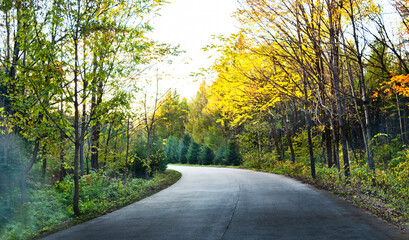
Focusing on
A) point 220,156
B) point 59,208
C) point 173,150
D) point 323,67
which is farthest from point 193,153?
point 59,208

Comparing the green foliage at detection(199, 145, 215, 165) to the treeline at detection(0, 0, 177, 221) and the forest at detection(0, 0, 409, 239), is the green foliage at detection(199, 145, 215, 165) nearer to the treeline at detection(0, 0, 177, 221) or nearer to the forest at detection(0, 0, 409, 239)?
the forest at detection(0, 0, 409, 239)

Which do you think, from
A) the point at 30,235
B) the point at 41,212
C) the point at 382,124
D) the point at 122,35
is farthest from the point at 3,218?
the point at 382,124

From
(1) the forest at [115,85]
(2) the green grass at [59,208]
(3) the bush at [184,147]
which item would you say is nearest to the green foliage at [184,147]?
(3) the bush at [184,147]

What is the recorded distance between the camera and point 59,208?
11.2 metres

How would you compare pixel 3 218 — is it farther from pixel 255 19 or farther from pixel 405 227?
pixel 255 19

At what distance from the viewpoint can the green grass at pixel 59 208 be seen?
8.34 m

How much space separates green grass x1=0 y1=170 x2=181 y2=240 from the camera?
328 inches

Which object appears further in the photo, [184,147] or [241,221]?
[184,147]

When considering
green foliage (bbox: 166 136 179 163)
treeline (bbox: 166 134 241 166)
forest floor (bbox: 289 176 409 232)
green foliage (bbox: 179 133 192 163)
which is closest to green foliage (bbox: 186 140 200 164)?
treeline (bbox: 166 134 241 166)

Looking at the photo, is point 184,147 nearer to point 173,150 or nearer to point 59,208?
point 173,150

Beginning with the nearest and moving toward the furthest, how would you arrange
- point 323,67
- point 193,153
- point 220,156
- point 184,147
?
point 323,67 < point 220,156 < point 193,153 < point 184,147

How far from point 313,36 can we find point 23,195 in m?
11.7

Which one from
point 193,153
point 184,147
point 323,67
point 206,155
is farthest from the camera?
point 184,147

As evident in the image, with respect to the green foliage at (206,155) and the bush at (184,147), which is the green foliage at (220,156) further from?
the bush at (184,147)
